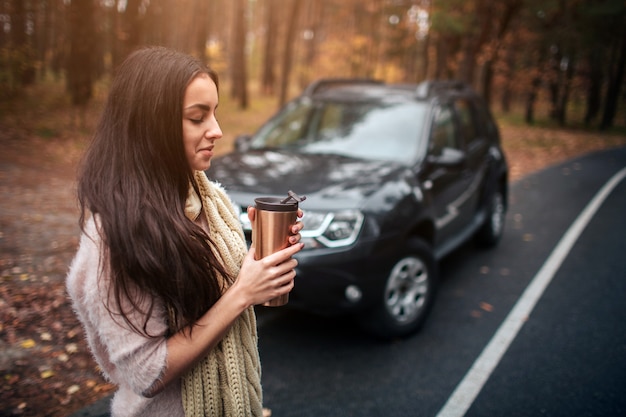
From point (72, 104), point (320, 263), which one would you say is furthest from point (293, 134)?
point (72, 104)

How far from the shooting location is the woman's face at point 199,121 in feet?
4.58

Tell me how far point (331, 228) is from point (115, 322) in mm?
2391

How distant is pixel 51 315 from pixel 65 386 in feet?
3.09

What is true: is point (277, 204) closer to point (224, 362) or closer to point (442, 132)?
point (224, 362)

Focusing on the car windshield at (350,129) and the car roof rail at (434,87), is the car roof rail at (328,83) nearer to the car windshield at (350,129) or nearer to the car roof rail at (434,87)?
the car windshield at (350,129)

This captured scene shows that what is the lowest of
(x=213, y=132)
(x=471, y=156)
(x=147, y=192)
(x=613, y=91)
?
(x=471, y=156)

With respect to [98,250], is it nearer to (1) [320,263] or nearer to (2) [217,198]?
(2) [217,198]

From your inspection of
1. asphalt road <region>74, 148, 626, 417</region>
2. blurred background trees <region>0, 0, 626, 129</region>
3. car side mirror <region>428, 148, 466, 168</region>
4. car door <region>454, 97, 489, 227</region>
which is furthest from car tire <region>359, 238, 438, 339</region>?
blurred background trees <region>0, 0, 626, 129</region>

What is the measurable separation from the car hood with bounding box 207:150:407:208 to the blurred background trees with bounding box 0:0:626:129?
8.99 metres

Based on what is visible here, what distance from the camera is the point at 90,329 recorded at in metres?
1.42

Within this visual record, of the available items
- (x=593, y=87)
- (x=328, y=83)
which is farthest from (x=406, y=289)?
(x=593, y=87)

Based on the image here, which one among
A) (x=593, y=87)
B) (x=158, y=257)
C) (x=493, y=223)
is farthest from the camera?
(x=593, y=87)

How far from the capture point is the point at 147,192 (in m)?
1.31

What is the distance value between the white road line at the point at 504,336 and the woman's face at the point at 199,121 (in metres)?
2.54
